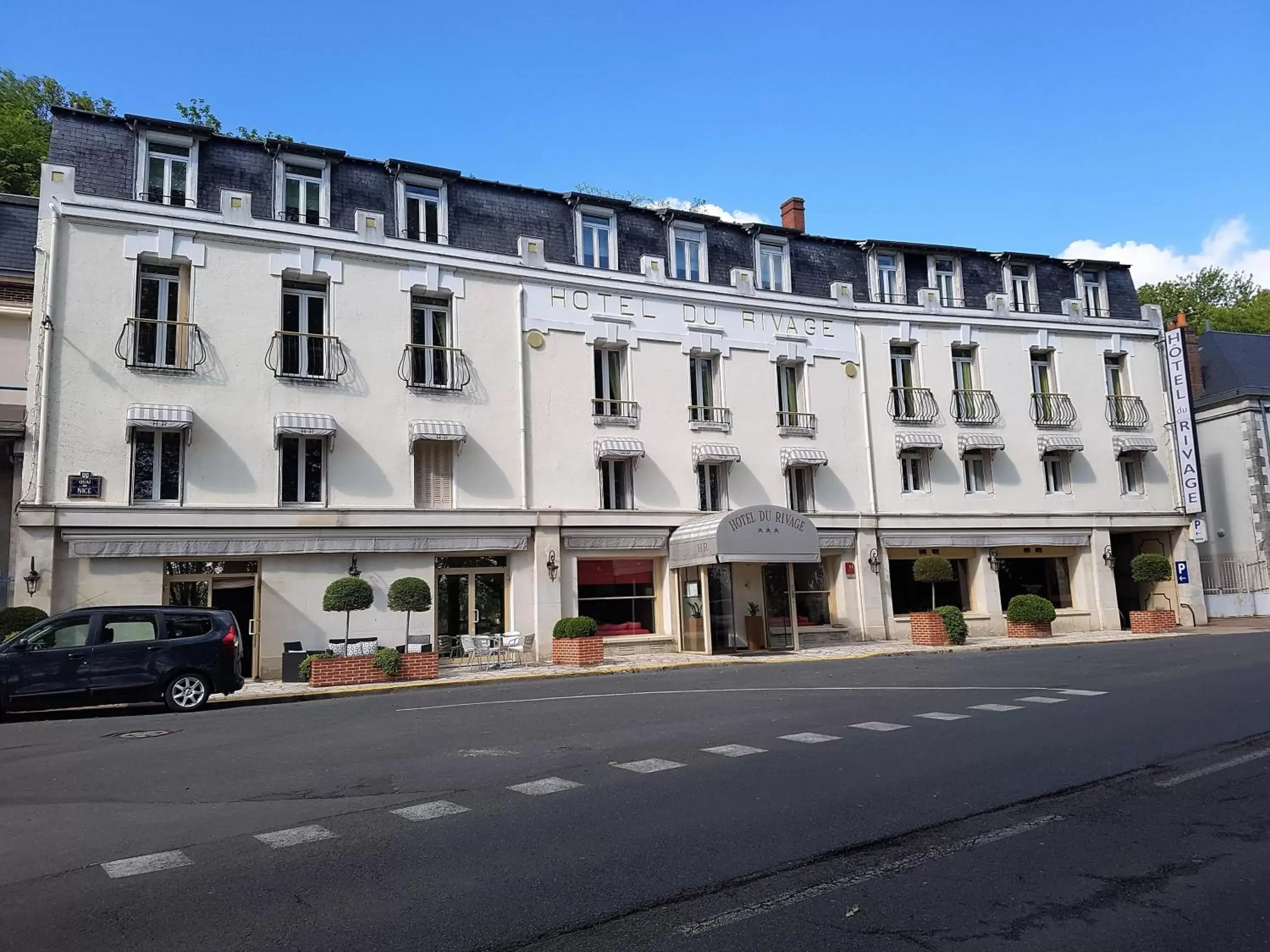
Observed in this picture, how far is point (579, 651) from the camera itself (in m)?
20.7

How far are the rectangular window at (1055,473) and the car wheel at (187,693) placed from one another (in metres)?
24.8

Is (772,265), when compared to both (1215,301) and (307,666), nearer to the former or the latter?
(307,666)

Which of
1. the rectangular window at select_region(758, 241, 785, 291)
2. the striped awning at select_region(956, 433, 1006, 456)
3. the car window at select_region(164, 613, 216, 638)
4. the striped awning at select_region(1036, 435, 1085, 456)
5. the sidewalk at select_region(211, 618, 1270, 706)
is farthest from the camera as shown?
the striped awning at select_region(1036, 435, 1085, 456)

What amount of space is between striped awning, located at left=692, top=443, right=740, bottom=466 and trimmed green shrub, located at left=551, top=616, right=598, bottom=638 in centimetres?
572

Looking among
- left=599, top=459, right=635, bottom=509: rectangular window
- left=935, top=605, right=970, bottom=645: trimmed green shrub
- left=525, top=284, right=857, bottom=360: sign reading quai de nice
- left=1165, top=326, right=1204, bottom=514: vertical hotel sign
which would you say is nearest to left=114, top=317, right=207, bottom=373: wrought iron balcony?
left=525, top=284, right=857, bottom=360: sign reading quai de nice

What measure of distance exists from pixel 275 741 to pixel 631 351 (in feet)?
52.6

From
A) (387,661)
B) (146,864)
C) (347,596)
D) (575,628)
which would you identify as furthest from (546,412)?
(146,864)

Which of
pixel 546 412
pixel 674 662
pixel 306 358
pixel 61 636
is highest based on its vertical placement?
pixel 306 358

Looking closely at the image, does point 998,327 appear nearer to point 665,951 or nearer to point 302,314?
point 302,314

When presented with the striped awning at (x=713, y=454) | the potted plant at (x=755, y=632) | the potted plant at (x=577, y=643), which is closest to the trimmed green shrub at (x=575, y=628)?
the potted plant at (x=577, y=643)

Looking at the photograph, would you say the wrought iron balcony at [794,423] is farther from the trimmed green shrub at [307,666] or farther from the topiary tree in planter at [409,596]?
the trimmed green shrub at [307,666]

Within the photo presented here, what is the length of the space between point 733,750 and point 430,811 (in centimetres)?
325

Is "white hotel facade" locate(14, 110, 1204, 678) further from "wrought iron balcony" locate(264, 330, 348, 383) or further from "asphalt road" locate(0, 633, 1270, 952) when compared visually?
"asphalt road" locate(0, 633, 1270, 952)

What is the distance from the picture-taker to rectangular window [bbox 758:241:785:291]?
27328mm
